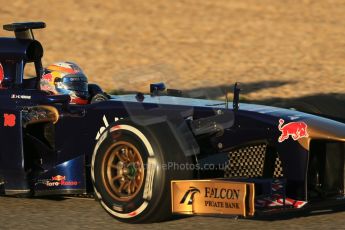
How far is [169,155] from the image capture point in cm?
654

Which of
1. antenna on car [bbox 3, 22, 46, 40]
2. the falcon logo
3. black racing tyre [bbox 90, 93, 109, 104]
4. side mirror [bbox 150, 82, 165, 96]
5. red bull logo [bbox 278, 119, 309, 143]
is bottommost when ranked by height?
the falcon logo

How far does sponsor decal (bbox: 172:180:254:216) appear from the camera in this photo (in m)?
6.24

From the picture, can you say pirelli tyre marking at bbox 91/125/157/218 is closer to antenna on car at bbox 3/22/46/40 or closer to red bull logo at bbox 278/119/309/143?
red bull logo at bbox 278/119/309/143

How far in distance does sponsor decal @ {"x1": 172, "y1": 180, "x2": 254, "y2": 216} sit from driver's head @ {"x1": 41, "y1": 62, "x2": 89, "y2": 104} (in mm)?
2087

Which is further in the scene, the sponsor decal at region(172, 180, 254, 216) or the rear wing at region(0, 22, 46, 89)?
the rear wing at region(0, 22, 46, 89)

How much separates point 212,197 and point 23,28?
3181 millimetres

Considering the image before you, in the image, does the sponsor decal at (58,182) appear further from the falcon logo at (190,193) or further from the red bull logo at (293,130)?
the red bull logo at (293,130)

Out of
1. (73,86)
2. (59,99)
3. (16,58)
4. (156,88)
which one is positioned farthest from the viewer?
(16,58)

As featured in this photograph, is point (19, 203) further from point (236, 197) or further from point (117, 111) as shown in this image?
point (236, 197)

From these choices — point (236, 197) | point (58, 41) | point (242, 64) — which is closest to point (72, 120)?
point (236, 197)

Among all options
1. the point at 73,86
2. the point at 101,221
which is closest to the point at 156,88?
the point at 73,86

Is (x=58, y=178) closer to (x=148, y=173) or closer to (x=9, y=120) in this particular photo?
(x=9, y=120)

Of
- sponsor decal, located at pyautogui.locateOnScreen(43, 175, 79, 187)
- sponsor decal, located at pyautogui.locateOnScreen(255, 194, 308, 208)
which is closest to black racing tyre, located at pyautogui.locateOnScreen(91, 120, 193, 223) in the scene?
sponsor decal, located at pyautogui.locateOnScreen(43, 175, 79, 187)

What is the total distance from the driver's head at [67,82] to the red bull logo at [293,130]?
7.27 ft
